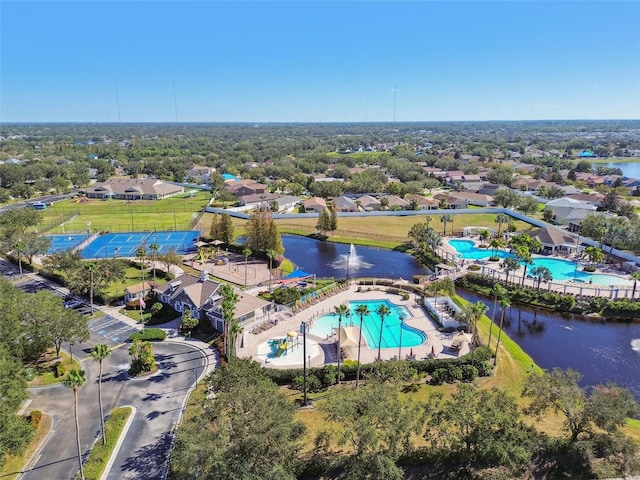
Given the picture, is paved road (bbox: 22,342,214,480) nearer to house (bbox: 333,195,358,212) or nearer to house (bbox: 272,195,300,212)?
house (bbox: 272,195,300,212)

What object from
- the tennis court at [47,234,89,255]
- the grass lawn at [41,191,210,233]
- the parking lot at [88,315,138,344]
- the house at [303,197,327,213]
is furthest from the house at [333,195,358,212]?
the parking lot at [88,315,138,344]

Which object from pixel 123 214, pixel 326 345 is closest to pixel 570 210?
pixel 326 345

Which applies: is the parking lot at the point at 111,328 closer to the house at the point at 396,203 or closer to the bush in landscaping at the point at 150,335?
the bush in landscaping at the point at 150,335

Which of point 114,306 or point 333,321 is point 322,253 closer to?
point 333,321

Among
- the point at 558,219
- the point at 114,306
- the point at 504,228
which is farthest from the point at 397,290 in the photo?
the point at 558,219

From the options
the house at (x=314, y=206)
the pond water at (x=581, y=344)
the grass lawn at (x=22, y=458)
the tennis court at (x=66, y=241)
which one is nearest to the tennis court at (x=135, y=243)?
the tennis court at (x=66, y=241)

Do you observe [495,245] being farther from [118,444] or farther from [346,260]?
[118,444]
